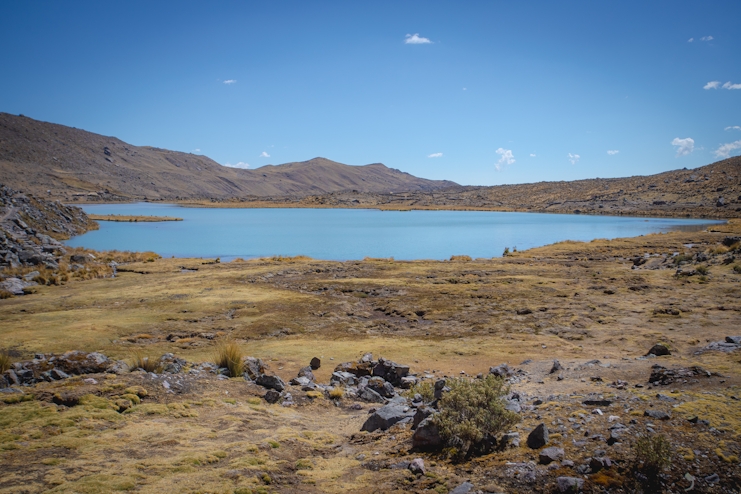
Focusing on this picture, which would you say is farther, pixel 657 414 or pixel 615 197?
pixel 615 197

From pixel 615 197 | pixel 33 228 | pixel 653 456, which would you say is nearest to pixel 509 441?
pixel 653 456

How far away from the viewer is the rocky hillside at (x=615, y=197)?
271 feet

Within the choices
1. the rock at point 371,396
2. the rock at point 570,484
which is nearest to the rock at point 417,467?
the rock at point 570,484

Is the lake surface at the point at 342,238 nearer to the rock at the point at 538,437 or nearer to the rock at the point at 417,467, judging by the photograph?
the rock at the point at 538,437

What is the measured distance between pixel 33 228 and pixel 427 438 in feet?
173

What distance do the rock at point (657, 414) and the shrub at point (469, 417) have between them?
181 cm

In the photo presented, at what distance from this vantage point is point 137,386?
9.16 meters

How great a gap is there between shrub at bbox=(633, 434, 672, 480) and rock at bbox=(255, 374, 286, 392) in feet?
Result: 24.7

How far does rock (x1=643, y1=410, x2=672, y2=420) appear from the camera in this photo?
6.26 m

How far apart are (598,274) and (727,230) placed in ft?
97.9

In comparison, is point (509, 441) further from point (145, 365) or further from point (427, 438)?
point (145, 365)

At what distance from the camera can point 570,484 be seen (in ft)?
16.6

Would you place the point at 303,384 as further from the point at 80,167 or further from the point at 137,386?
the point at 80,167

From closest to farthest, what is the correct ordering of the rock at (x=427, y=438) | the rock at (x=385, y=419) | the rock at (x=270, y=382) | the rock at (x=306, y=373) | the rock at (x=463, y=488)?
the rock at (x=463, y=488) → the rock at (x=427, y=438) → the rock at (x=385, y=419) → the rock at (x=270, y=382) → the rock at (x=306, y=373)
